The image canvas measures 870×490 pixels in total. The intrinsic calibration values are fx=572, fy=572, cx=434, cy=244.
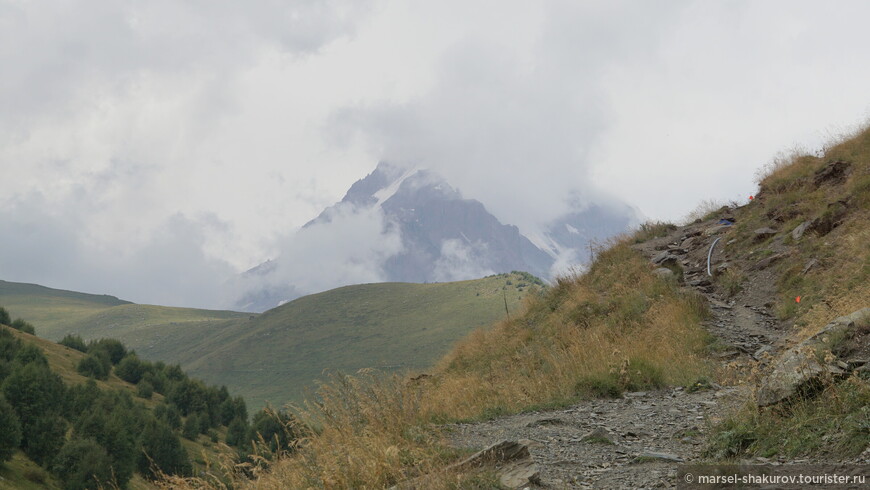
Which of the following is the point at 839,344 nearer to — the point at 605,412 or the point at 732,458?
the point at 732,458

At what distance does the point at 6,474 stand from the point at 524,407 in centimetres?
8825

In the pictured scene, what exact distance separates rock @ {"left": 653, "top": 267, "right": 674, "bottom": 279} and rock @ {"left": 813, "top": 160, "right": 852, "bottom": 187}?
6084 millimetres

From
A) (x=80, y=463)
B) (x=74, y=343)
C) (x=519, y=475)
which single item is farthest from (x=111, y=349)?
(x=519, y=475)

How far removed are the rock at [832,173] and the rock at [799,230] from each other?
2.84 metres

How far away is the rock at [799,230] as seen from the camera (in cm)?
1667

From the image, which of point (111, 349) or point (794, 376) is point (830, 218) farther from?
point (111, 349)

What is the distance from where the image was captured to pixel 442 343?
188125mm

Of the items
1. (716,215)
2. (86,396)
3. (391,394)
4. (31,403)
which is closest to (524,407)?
(391,394)

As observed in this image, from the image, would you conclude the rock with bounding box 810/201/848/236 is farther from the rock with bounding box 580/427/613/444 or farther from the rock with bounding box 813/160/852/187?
the rock with bounding box 580/427/613/444

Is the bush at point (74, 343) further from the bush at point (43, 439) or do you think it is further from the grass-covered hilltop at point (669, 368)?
the grass-covered hilltop at point (669, 368)

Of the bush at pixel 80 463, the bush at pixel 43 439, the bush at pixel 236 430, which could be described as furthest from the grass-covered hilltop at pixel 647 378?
the bush at pixel 236 430

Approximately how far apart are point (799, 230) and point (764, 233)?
1.86 m

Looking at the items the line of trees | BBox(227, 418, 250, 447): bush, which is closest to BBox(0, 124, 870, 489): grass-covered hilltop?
the line of trees

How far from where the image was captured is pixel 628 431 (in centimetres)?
723
